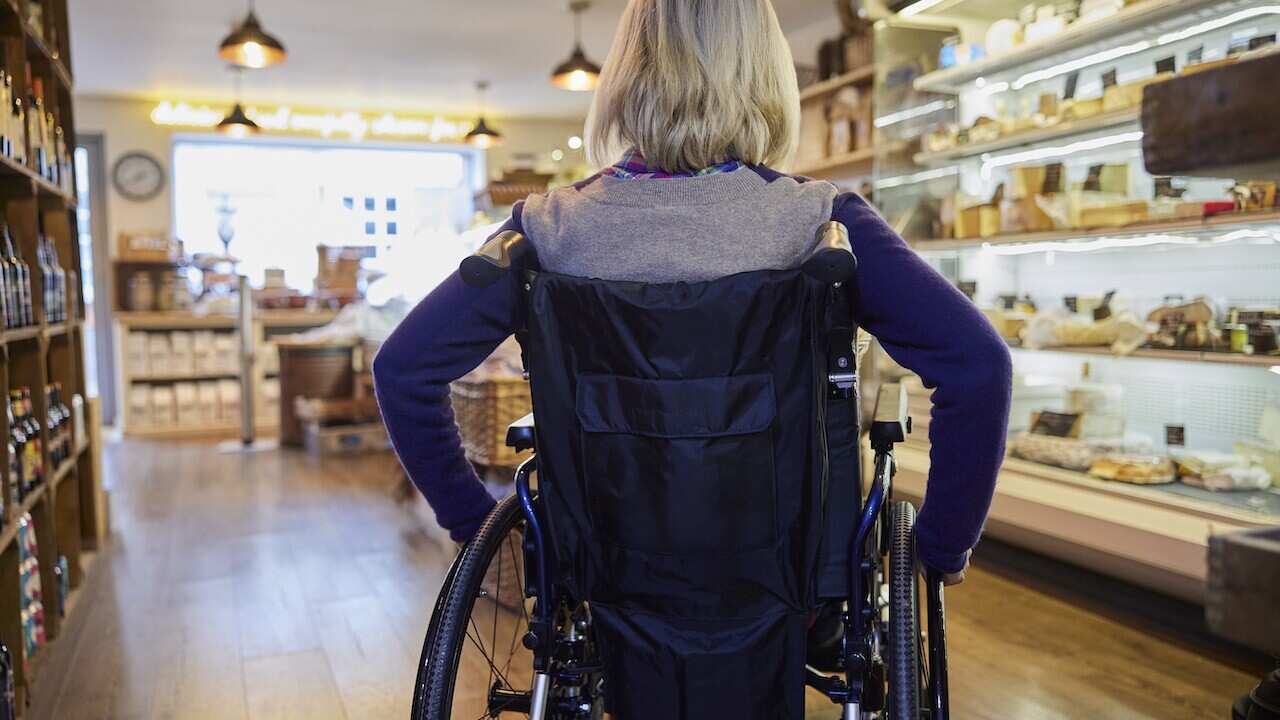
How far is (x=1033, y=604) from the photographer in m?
2.94

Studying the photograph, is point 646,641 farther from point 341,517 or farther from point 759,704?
point 341,517

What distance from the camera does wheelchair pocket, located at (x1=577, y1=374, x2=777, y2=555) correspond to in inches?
47.8

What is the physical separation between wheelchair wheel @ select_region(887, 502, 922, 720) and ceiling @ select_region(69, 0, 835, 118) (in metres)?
5.37

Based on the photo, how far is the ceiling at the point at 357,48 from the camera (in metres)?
6.32

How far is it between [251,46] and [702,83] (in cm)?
454

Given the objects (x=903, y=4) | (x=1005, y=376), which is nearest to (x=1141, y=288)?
(x=903, y=4)

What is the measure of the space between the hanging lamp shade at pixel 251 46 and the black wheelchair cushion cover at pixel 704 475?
453 centimetres

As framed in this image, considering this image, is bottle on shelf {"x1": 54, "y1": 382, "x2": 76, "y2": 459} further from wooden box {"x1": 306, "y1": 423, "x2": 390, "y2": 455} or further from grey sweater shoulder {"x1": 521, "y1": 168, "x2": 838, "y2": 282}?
wooden box {"x1": 306, "y1": 423, "x2": 390, "y2": 455}

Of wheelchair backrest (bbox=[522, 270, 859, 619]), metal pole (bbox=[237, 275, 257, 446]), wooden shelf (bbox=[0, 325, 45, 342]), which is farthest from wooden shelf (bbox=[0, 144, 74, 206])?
metal pole (bbox=[237, 275, 257, 446])

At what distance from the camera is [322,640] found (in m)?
2.76

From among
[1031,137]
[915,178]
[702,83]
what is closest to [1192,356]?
[1031,137]

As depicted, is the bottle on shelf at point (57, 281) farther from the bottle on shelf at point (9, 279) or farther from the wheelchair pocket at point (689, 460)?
the wheelchair pocket at point (689, 460)

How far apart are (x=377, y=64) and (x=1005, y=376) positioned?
7.42 meters

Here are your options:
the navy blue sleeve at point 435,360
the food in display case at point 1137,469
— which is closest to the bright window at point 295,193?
the food in display case at point 1137,469
